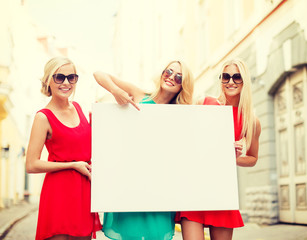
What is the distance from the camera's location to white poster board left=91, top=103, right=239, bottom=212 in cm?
265

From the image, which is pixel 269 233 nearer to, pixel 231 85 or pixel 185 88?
pixel 231 85

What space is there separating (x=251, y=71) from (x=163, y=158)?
295 inches

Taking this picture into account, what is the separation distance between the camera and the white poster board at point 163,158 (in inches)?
104

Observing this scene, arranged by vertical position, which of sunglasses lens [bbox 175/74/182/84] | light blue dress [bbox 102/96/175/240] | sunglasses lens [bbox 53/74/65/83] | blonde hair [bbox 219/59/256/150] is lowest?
light blue dress [bbox 102/96/175/240]

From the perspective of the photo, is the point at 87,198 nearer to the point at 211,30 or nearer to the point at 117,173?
the point at 117,173

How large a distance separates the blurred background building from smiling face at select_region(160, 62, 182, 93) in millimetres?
89

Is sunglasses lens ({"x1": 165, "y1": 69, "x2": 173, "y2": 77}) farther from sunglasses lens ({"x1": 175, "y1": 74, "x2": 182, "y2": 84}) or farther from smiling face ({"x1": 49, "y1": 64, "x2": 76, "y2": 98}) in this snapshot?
smiling face ({"x1": 49, "y1": 64, "x2": 76, "y2": 98})

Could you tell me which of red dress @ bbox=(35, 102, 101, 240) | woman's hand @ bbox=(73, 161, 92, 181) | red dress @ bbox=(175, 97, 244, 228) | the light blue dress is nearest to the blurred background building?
red dress @ bbox=(35, 102, 101, 240)

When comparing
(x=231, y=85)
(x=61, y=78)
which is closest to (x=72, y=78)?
(x=61, y=78)

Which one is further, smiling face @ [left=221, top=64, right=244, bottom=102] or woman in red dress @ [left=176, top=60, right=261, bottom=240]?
smiling face @ [left=221, top=64, right=244, bottom=102]

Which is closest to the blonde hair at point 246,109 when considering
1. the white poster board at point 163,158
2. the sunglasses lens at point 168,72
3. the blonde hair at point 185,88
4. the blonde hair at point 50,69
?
the white poster board at point 163,158

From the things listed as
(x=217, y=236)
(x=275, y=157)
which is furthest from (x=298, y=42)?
(x=217, y=236)

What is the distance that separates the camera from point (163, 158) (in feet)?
8.96

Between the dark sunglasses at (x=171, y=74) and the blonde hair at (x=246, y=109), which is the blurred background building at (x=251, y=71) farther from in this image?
the blonde hair at (x=246, y=109)
